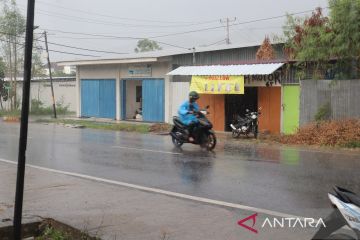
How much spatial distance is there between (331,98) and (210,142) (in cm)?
541

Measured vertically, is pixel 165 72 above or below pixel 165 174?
above

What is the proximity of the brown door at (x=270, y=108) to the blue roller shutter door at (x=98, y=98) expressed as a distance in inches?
467

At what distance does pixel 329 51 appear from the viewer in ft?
57.9

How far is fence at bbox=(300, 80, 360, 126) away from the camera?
17828 millimetres

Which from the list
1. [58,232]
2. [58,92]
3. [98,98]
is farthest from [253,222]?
[58,92]

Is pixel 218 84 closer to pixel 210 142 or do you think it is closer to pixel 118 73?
pixel 210 142

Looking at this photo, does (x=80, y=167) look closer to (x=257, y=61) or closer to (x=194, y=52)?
(x=257, y=61)

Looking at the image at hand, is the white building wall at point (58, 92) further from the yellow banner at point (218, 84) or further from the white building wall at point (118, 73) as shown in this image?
the yellow banner at point (218, 84)

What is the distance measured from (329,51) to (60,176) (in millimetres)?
10693

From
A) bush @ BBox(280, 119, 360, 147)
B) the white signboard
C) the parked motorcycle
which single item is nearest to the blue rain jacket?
bush @ BBox(280, 119, 360, 147)

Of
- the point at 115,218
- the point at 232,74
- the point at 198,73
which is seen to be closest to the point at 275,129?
the point at 232,74

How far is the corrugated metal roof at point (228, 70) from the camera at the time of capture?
20.5 meters

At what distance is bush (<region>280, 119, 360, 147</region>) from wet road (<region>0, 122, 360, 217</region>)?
3.87ft

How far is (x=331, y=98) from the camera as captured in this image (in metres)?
18.4
